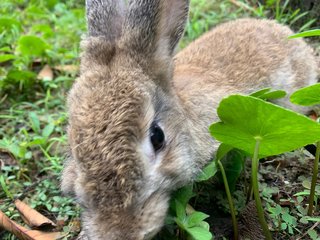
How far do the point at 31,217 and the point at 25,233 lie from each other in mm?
208

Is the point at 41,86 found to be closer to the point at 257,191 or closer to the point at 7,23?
the point at 7,23

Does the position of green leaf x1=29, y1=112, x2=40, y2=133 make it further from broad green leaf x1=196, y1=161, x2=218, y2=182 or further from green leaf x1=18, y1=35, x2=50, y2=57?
broad green leaf x1=196, y1=161, x2=218, y2=182

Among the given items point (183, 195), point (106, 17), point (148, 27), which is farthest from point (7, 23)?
point (183, 195)

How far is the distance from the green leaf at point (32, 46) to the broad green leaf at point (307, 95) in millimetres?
3457

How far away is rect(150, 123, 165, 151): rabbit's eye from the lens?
296cm

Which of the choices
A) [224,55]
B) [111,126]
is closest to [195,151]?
[111,126]

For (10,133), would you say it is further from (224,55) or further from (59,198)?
(224,55)

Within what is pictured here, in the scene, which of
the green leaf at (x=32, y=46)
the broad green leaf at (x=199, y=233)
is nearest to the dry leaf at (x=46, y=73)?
the green leaf at (x=32, y=46)

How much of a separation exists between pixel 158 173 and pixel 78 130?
0.49 meters

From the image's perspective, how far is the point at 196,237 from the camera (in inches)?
109

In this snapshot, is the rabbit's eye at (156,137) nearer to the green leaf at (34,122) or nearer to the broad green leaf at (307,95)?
the broad green leaf at (307,95)

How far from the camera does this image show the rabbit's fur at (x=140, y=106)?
8.66 ft

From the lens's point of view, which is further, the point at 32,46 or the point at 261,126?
the point at 32,46

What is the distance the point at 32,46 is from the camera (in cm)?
565
